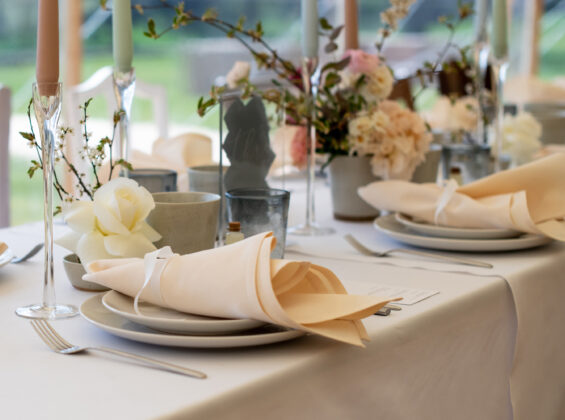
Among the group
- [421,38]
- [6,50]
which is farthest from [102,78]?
[421,38]

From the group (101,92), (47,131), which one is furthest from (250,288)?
(101,92)

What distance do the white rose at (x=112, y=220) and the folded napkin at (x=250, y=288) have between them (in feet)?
0.32

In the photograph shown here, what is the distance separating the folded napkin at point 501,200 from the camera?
127 cm

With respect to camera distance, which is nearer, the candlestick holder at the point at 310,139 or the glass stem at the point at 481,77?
the candlestick holder at the point at 310,139

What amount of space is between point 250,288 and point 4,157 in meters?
1.40

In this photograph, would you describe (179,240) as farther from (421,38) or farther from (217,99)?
(421,38)

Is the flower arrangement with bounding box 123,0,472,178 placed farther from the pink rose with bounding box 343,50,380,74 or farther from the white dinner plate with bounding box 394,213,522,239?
A: the white dinner plate with bounding box 394,213,522,239

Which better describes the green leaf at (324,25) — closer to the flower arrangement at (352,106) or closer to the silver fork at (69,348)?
the flower arrangement at (352,106)

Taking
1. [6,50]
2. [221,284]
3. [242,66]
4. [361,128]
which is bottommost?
[221,284]

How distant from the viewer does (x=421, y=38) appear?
23.1 feet

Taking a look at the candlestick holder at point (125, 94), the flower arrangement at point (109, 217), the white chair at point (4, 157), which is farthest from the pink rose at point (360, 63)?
the white chair at point (4, 157)

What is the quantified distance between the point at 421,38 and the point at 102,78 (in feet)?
17.1

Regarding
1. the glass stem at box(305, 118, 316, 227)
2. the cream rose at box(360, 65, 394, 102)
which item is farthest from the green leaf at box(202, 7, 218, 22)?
the cream rose at box(360, 65, 394, 102)

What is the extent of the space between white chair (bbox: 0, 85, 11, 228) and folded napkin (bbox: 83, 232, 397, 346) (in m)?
1.23
